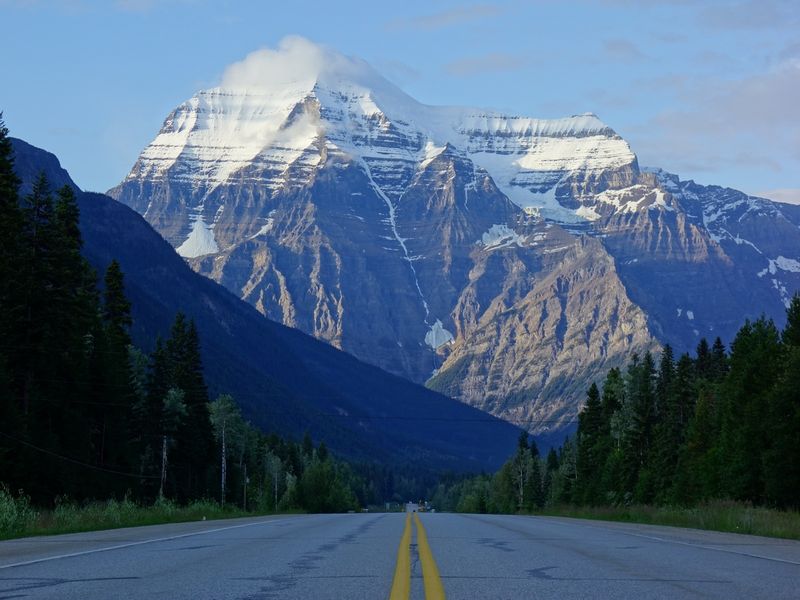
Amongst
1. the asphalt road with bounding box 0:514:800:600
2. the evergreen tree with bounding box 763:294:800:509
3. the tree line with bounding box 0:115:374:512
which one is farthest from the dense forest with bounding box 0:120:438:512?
the evergreen tree with bounding box 763:294:800:509

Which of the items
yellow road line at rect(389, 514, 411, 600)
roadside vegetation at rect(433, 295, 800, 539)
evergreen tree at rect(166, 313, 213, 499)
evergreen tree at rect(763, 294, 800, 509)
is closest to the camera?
yellow road line at rect(389, 514, 411, 600)

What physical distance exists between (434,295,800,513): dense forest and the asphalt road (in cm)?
2990

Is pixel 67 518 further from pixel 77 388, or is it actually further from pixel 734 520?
pixel 77 388

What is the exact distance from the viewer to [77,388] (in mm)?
64938

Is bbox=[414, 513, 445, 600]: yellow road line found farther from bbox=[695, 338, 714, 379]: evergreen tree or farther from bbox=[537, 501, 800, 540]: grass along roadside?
bbox=[695, 338, 714, 379]: evergreen tree

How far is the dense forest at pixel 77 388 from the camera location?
5444 centimetres

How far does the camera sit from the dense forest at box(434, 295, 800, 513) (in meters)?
54.4

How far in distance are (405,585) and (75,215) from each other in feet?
213

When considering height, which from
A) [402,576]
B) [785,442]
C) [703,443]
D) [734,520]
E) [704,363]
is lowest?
[402,576]

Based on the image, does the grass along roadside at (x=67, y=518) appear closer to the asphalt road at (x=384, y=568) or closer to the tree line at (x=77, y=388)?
the asphalt road at (x=384, y=568)

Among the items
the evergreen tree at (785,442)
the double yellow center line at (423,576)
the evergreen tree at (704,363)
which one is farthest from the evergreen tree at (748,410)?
the double yellow center line at (423,576)

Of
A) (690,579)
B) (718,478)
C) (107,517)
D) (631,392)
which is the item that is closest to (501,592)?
(690,579)

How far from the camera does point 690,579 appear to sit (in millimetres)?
15750

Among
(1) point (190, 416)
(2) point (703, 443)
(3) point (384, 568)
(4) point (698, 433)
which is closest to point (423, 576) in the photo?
(3) point (384, 568)
